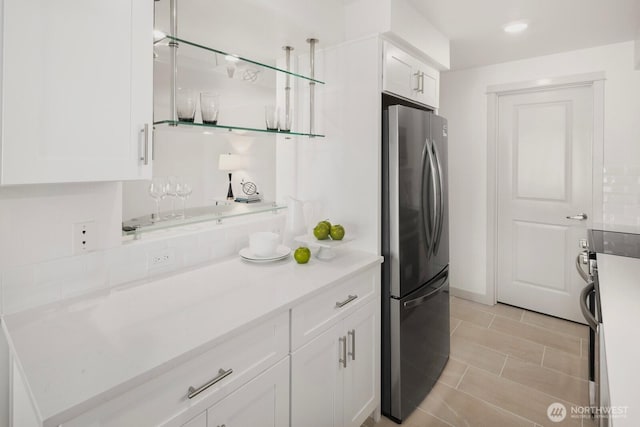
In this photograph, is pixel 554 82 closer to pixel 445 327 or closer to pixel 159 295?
pixel 445 327

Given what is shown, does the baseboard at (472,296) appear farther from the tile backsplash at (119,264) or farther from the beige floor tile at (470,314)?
the tile backsplash at (119,264)

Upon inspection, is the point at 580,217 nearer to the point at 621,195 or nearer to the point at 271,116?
the point at 621,195

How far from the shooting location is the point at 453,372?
7.79 ft

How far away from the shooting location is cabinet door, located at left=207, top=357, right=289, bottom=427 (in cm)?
106

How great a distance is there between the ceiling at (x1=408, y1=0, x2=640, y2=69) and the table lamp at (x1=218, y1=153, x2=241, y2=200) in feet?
4.44

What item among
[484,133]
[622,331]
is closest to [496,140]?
[484,133]

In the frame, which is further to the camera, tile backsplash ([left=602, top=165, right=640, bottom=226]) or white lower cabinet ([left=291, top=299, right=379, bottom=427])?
tile backsplash ([left=602, top=165, right=640, bottom=226])

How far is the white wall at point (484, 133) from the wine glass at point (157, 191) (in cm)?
291

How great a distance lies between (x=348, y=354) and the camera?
163cm

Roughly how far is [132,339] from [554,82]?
3537 mm

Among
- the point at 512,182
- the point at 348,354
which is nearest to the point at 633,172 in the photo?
the point at 512,182

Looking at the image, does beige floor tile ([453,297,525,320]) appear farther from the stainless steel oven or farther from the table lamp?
the table lamp

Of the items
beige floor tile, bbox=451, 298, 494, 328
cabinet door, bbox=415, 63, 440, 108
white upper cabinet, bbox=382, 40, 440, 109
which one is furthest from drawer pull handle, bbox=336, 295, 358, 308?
beige floor tile, bbox=451, 298, 494, 328

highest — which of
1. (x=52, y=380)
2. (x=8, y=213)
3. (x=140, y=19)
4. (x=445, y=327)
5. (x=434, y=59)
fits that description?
(x=434, y=59)
